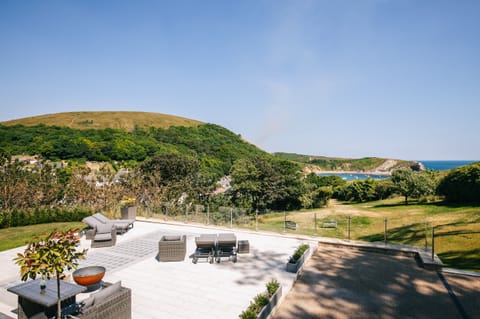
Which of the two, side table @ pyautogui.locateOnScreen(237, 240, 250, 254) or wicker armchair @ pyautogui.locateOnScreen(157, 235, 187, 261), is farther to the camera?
side table @ pyautogui.locateOnScreen(237, 240, 250, 254)

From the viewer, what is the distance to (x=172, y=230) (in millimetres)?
12164

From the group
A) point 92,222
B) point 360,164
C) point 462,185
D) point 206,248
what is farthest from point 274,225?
point 360,164

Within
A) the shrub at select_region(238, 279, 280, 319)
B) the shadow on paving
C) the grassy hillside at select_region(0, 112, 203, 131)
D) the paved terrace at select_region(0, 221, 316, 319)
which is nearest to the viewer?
the shrub at select_region(238, 279, 280, 319)

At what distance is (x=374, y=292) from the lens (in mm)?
6031

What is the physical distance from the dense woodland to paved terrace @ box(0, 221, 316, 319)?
5.65m

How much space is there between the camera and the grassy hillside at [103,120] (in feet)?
226

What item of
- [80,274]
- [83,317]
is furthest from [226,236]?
[83,317]

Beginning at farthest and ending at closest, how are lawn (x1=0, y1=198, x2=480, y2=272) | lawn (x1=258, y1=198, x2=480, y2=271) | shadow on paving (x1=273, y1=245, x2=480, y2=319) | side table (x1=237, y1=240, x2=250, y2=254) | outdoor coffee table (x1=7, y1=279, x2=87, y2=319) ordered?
1. lawn (x1=0, y1=198, x2=480, y2=272)
2. lawn (x1=258, y1=198, x2=480, y2=271)
3. side table (x1=237, y1=240, x2=250, y2=254)
4. shadow on paving (x1=273, y1=245, x2=480, y2=319)
5. outdoor coffee table (x1=7, y1=279, x2=87, y2=319)

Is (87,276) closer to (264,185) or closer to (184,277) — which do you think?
(184,277)

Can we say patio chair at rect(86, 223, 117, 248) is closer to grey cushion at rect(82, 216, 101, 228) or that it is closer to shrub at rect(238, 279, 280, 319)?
grey cushion at rect(82, 216, 101, 228)

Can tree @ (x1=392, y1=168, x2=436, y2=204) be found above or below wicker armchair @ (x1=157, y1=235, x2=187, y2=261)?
above

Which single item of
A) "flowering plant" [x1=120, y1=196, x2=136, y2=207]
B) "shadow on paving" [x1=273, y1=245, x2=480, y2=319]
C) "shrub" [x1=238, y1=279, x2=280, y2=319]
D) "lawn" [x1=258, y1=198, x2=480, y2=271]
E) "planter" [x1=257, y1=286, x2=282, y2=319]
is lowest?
"lawn" [x1=258, y1=198, x2=480, y2=271]

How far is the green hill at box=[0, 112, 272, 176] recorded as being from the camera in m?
43.5

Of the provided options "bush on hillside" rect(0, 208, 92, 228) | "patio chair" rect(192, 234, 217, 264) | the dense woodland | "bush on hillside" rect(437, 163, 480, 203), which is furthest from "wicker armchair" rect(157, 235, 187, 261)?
"bush on hillside" rect(437, 163, 480, 203)
